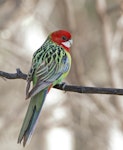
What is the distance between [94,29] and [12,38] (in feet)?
8.03

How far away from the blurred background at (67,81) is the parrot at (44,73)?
308 centimetres

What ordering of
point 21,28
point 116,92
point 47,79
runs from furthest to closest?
point 21,28 → point 47,79 → point 116,92

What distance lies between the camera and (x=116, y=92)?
3.62m

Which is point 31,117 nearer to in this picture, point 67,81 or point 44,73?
point 44,73

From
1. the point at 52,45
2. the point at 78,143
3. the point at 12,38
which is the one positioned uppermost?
the point at 52,45

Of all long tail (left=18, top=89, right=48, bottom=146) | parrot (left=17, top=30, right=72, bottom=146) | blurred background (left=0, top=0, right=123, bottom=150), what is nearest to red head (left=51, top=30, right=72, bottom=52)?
parrot (left=17, top=30, right=72, bottom=146)

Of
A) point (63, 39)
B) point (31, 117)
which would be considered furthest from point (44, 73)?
point (63, 39)

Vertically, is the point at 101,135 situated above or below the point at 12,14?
below

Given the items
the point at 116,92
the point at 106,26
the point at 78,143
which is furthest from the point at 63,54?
the point at 78,143

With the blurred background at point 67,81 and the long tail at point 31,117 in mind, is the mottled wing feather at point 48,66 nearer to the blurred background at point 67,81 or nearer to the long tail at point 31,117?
the long tail at point 31,117

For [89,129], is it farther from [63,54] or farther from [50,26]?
[63,54]

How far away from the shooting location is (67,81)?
8750mm

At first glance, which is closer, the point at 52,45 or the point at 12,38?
the point at 52,45

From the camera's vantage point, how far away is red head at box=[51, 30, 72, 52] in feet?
15.3
